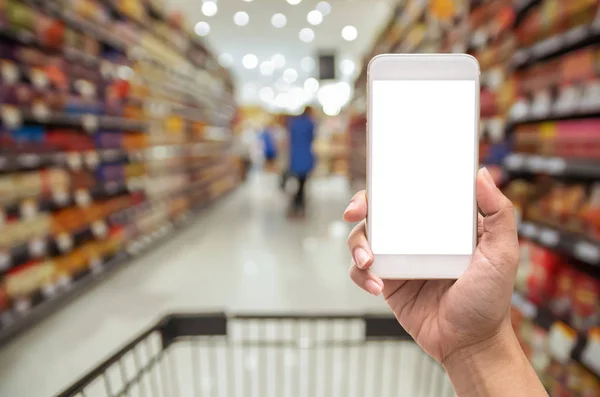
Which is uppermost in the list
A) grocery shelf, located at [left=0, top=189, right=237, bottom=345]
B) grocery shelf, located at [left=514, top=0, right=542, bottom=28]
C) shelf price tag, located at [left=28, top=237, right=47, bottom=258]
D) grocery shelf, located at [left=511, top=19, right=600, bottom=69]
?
grocery shelf, located at [left=514, top=0, right=542, bottom=28]

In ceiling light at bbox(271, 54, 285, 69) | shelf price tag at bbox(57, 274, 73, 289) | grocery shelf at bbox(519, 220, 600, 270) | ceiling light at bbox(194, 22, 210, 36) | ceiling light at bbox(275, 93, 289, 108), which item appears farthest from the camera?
ceiling light at bbox(275, 93, 289, 108)

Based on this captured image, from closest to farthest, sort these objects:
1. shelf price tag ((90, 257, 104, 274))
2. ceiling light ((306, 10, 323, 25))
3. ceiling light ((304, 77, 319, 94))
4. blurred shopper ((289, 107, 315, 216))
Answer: shelf price tag ((90, 257, 104, 274)) → blurred shopper ((289, 107, 315, 216)) → ceiling light ((306, 10, 323, 25)) → ceiling light ((304, 77, 319, 94))

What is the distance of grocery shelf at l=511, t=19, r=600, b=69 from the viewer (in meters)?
1.60

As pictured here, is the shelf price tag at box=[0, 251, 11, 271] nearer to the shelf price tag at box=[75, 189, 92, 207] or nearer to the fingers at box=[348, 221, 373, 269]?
the shelf price tag at box=[75, 189, 92, 207]

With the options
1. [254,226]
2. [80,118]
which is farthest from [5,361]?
[254,226]

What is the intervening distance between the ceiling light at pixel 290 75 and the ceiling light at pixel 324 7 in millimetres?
6904

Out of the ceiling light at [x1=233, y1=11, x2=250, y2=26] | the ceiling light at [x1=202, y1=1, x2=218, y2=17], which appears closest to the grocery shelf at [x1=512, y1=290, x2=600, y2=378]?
the ceiling light at [x1=202, y1=1, x2=218, y2=17]

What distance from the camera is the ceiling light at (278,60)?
41.8 ft

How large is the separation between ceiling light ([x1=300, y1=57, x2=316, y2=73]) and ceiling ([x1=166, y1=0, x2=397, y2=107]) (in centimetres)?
14

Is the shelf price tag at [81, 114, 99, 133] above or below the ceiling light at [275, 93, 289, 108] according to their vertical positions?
below

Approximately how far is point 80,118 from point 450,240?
2.89 meters

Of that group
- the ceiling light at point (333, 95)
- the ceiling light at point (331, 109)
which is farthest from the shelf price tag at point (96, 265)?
the ceiling light at point (331, 109)

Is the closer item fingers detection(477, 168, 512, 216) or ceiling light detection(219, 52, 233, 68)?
fingers detection(477, 168, 512, 216)

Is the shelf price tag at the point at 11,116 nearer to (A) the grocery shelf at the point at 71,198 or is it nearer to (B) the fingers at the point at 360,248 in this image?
(A) the grocery shelf at the point at 71,198
